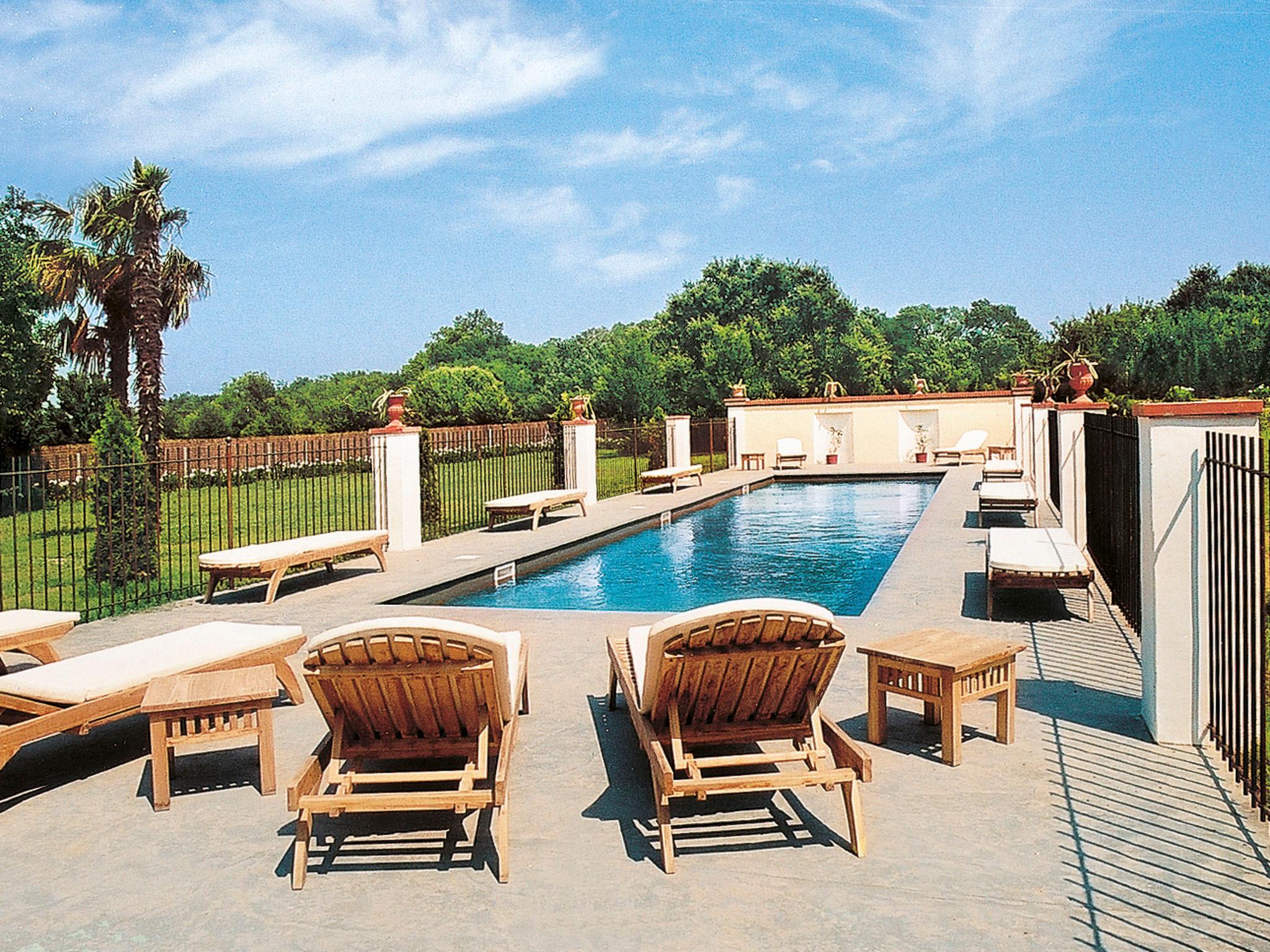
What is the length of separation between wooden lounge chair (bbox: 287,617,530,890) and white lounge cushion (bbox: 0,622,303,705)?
126cm

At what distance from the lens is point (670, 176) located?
130 ft

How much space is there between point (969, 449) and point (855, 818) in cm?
2381

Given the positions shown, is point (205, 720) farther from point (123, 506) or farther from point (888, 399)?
point (888, 399)

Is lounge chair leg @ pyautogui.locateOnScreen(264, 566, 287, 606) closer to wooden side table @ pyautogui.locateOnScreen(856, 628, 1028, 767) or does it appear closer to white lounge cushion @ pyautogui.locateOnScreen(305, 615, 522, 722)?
white lounge cushion @ pyautogui.locateOnScreen(305, 615, 522, 722)

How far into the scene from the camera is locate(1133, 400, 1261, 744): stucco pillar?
432 centimetres

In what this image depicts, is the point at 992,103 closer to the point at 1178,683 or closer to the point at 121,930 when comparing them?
the point at 1178,683

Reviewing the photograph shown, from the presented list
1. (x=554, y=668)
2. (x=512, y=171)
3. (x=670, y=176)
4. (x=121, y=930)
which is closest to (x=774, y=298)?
(x=670, y=176)

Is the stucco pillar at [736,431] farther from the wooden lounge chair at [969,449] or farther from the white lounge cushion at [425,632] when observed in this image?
the white lounge cushion at [425,632]

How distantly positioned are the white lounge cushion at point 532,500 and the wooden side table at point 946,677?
9.15 metres

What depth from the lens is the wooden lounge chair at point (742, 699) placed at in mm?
3410

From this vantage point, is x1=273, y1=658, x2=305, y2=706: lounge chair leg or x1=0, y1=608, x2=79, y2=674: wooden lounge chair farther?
x1=0, y1=608, x2=79, y2=674: wooden lounge chair

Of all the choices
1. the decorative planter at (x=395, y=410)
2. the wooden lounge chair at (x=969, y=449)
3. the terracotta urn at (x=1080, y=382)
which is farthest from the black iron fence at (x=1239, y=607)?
the wooden lounge chair at (x=969, y=449)

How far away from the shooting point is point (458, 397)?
54.7 metres

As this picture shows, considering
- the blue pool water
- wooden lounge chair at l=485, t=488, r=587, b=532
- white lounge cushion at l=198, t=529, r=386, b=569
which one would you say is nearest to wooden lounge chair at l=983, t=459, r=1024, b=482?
the blue pool water
